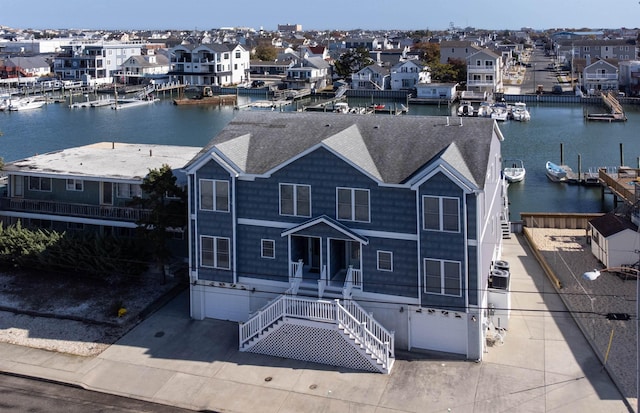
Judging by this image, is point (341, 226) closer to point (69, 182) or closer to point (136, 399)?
point (136, 399)

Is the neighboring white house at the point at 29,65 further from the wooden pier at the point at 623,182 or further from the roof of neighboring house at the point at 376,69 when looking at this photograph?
the wooden pier at the point at 623,182

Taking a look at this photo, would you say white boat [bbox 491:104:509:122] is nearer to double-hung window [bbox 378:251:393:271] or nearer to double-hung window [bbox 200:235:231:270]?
double-hung window [bbox 378:251:393:271]

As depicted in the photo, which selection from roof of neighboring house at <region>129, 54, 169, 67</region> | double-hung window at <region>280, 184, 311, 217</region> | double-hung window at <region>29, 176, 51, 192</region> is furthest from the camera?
roof of neighboring house at <region>129, 54, 169, 67</region>

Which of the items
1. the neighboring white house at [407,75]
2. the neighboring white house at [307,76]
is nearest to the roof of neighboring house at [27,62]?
the neighboring white house at [307,76]

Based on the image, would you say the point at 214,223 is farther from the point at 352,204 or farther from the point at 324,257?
the point at 352,204

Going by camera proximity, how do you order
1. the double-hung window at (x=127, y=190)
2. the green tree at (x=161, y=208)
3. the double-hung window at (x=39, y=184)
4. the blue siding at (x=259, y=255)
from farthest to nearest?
1. the double-hung window at (x=39, y=184)
2. the double-hung window at (x=127, y=190)
3. the green tree at (x=161, y=208)
4. the blue siding at (x=259, y=255)

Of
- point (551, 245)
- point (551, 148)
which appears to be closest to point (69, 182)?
point (551, 245)

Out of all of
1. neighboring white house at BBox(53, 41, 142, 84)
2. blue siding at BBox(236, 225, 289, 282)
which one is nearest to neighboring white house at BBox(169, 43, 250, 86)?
neighboring white house at BBox(53, 41, 142, 84)
